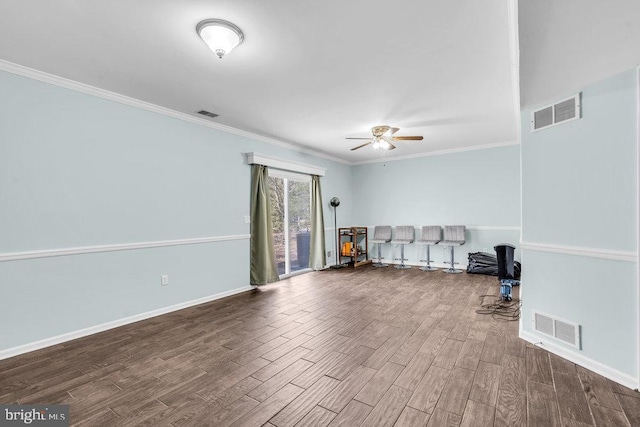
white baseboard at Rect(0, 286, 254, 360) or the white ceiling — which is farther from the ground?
the white ceiling

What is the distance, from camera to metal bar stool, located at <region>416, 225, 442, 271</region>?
635 centimetres

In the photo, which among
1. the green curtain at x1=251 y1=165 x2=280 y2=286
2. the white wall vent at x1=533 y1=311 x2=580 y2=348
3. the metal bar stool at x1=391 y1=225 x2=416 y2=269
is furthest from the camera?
the metal bar stool at x1=391 y1=225 x2=416 y2=269

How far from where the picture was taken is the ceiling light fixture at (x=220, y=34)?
2.13 m

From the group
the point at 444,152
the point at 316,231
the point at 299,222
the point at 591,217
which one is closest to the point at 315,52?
the point at 591,217

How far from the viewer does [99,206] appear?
3.23 meters

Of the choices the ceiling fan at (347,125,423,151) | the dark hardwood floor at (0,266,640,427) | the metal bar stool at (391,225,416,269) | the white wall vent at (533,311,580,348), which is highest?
the ceiling fan at (347,125,423,151)

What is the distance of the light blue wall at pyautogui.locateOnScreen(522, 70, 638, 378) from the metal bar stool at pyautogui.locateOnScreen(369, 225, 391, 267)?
13.9 ft

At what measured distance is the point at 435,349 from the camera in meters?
2.64

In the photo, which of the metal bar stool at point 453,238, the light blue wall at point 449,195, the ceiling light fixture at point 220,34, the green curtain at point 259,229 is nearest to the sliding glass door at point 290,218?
the green curtain at point 259,229

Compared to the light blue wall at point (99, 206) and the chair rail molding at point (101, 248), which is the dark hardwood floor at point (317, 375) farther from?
the chair rail molding at point (101, 248)

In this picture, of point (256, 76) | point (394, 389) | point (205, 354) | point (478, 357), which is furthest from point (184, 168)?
point (478, 357)

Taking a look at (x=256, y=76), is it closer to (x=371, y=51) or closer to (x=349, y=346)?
(x=371, y=51)

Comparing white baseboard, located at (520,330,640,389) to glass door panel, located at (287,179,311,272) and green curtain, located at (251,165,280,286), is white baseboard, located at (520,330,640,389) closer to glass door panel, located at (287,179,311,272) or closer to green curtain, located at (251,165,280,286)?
green curtain, located at (251,165,280,286)

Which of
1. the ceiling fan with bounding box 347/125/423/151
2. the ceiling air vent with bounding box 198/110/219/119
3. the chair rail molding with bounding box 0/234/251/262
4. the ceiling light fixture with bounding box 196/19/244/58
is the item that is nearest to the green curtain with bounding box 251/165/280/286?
the chair rail molding with bounding box 0/234/251/262
